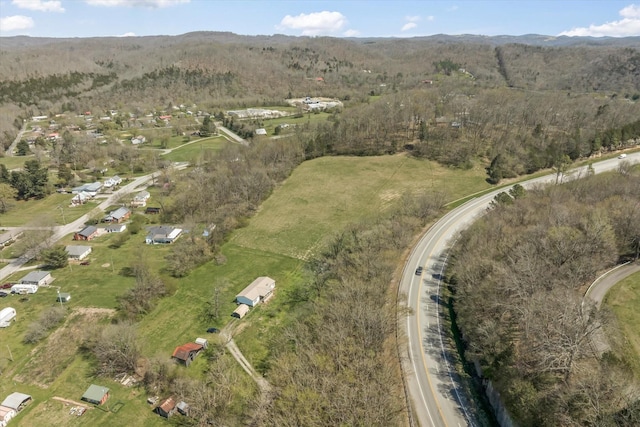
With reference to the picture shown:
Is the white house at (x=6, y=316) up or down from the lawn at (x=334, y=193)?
down

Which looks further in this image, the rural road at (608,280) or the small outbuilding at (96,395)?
the rural road at (608,280)

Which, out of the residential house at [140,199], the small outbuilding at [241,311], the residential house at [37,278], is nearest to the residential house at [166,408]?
the small outbuilding at [241,311]

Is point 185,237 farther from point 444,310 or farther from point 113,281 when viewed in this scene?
point 444,310

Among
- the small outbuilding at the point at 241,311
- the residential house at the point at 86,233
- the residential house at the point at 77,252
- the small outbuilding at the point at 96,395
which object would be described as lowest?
the small outbuilding at the point at 96,395

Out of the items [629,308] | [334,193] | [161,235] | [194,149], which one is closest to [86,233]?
[161,235]

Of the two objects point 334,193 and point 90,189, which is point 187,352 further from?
point 90,189

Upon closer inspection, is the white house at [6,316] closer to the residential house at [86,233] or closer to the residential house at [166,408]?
the residential house at [86,233]

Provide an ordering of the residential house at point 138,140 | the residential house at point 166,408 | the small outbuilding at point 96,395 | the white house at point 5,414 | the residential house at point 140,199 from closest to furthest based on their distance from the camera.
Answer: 1. the white house at point 5,414
2. the residential house at point 166,408
3. the small outbuilding at point 96,395
4. the residential house at point 140,199
5. the residential house at point 138,140
